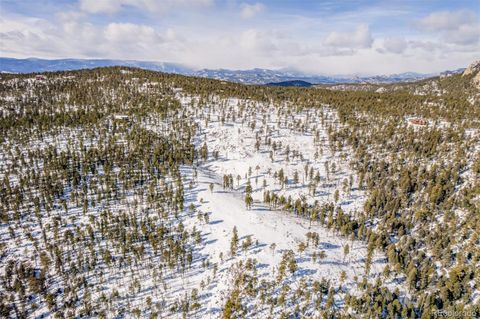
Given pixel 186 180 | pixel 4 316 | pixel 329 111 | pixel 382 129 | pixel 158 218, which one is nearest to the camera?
pixel 4 316

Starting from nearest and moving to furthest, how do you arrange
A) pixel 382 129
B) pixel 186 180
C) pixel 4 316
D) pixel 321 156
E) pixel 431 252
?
pixel 4 316
pixel 431 252
pixel 186 180
pixel 321 156
pixel 382 129

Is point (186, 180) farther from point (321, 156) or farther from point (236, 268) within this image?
point (321, 156)

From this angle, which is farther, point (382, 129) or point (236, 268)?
point (382, 129)

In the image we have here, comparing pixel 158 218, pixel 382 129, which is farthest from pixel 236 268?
pixel 382 129

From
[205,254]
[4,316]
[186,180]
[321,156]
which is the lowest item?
[4,316]

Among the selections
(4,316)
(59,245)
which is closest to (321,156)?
(59,245)

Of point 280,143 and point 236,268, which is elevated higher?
point 280,143

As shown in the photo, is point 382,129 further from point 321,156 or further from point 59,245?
point 59,245
